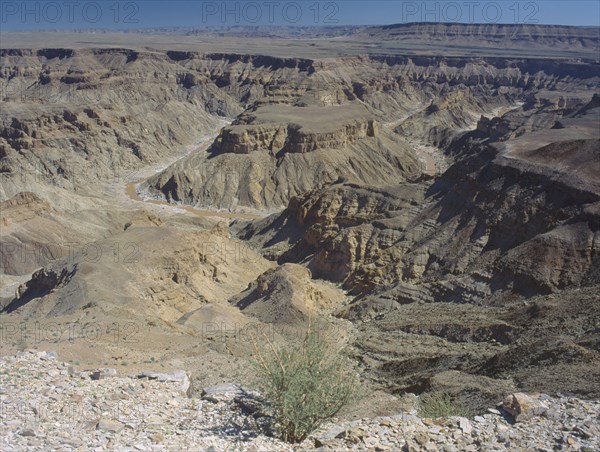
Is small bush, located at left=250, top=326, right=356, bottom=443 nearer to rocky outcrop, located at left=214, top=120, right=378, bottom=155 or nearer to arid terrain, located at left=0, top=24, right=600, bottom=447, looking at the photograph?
arid terrain, located at left=0, top=24, right=600, bottom=447

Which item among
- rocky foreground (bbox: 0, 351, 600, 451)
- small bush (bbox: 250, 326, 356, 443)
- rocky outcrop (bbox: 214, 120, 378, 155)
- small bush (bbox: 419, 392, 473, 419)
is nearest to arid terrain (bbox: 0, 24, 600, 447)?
rocky outcrop (bbox: 214, 120, 378, 155)

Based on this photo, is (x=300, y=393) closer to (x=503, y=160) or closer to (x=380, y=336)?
(x=380, y=336)

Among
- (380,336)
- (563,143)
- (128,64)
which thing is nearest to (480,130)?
(563,143)

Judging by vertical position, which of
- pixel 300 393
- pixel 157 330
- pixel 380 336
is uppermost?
pixel 300 393

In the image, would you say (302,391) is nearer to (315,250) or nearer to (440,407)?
(440,407)

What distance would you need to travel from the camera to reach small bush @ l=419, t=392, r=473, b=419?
51.4ft

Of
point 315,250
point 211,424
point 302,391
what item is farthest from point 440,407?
point 315,250

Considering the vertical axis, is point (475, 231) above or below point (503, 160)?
below

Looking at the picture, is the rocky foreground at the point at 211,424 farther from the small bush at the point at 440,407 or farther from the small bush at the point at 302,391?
the small bush at the point at 440,407

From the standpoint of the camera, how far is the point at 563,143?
44.9 metres

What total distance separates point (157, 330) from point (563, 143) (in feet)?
109

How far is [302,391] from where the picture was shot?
1324cm

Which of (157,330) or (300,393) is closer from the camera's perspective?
(300,393)

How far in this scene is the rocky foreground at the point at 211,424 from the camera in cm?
1237
